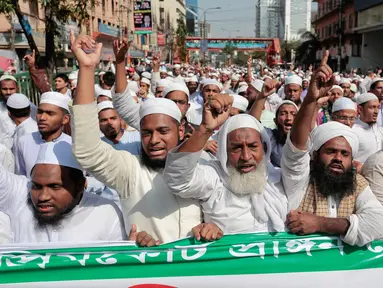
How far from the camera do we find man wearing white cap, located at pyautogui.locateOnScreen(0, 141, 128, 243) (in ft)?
8.50

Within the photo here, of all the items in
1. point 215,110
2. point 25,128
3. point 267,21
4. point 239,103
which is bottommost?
point 25,128

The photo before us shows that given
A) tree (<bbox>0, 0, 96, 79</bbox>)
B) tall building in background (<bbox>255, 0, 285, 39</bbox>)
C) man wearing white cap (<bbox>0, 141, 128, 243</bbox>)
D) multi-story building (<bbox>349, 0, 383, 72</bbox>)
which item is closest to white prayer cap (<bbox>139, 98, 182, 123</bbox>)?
man wearing white cap (<bbox>0, 141, 128, 243</bbox>)

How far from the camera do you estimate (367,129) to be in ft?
16.9

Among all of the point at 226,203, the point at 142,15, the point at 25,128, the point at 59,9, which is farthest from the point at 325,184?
the point at 142,15

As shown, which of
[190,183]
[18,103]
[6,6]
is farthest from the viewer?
[6,6]

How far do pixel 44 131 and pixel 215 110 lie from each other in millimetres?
2149

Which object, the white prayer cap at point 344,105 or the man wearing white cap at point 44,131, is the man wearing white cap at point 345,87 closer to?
the white prayer cap at point 344,105

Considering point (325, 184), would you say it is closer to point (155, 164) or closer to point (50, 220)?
point (155, 164)

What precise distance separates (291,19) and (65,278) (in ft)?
644

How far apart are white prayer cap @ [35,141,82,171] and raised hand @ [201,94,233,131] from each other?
0.86 metres

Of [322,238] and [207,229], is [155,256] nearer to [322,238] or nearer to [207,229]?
[207,229]

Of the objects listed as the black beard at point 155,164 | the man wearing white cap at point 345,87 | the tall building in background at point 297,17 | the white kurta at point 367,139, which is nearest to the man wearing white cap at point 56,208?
the black beard at point 155,164

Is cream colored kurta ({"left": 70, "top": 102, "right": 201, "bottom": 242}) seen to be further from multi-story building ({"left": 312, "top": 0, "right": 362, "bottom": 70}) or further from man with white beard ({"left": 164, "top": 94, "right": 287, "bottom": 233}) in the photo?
multi-story building ({"left": 312, "top": 0, "right": 362, "bottom": 70})

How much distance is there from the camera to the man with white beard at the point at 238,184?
8.09 ft
